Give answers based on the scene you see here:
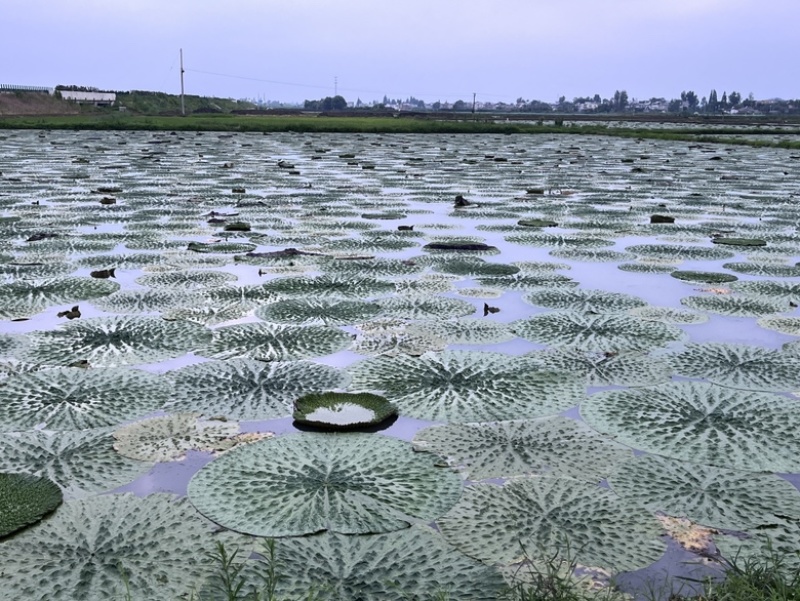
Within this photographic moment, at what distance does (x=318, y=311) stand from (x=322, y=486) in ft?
5.53

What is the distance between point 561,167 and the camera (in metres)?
13.9

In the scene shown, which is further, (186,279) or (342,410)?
(186,279)

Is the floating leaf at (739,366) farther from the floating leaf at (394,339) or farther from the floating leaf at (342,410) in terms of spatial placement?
the floating leaf at (342,410)

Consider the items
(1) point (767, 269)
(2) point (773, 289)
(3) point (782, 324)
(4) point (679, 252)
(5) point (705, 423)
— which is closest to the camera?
(5) point (705, 423)

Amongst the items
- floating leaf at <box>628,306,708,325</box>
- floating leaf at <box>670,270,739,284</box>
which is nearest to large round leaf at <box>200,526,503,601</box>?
floating leaf at <box>628,306,708,325</box>

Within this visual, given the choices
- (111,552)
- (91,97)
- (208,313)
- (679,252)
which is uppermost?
(91,97)

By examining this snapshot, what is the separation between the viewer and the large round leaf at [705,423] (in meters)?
2.14

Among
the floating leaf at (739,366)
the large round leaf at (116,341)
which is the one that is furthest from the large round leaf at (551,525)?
the large round leaf at (116,341)

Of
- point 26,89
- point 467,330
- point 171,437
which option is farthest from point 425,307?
point 26,89

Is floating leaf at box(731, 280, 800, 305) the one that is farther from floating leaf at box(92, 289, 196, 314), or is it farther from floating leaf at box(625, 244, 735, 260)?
floating leaf at box(92, 289, 196, 314)

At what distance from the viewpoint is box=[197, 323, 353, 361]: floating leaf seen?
2.97m

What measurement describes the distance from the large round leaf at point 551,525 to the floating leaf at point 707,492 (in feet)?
0.29

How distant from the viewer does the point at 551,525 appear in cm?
178

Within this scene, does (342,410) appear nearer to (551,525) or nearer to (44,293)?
(551,525)
